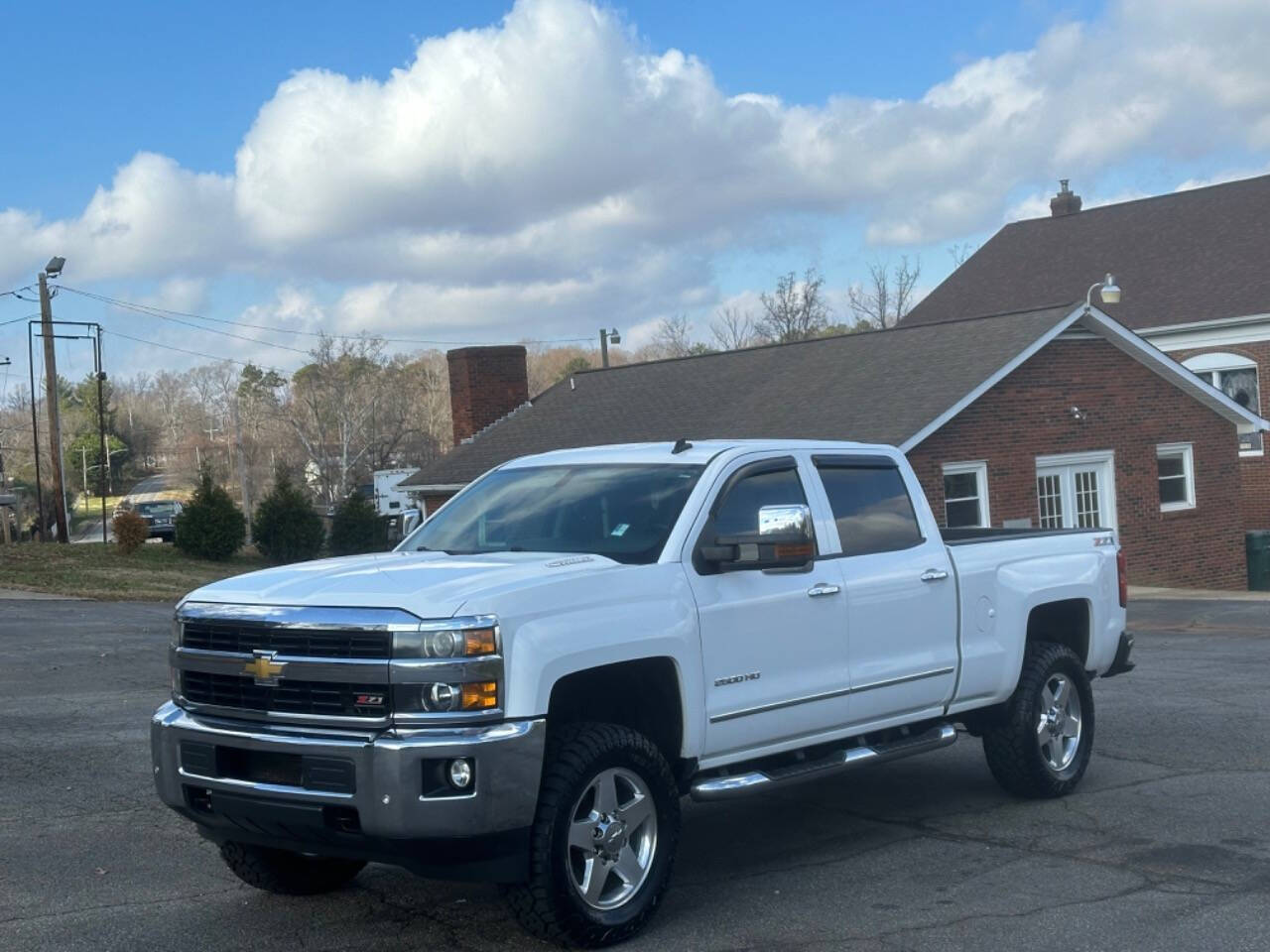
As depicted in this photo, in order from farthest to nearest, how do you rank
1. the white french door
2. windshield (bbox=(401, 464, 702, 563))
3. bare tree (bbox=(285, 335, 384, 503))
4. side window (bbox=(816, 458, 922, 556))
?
bare tree (bbox=(285, 335, 384, 503))
the white french door
side window (bbox=(816, 458, 922, 556))
windshield (bbox=(401, 464, 702, 563))

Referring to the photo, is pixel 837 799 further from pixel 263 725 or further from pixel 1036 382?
pixel 1036 382

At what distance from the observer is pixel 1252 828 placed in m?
7.47

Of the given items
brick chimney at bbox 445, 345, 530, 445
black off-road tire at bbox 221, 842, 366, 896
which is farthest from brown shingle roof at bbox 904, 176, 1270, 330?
black off-road tire at bbox 221, 842, 366, 896

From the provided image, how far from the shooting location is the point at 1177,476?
2698cm

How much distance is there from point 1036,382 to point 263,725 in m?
20.6

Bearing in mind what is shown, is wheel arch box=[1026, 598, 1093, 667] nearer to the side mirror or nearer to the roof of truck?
the roof of truck

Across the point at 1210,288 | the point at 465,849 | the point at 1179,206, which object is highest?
the point at 1179,206

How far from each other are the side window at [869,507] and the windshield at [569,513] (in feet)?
2.96

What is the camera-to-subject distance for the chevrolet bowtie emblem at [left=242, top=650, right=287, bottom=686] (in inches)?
224

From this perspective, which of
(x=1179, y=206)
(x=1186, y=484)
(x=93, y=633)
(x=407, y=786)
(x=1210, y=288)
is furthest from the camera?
(x=1179, y=206)

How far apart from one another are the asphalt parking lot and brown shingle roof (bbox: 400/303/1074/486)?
13243 millimetres

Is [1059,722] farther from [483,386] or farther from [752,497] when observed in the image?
[483,386]

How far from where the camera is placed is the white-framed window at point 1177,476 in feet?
88.0

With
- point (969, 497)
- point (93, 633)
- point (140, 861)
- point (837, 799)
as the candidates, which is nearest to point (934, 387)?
point (969, 497)
